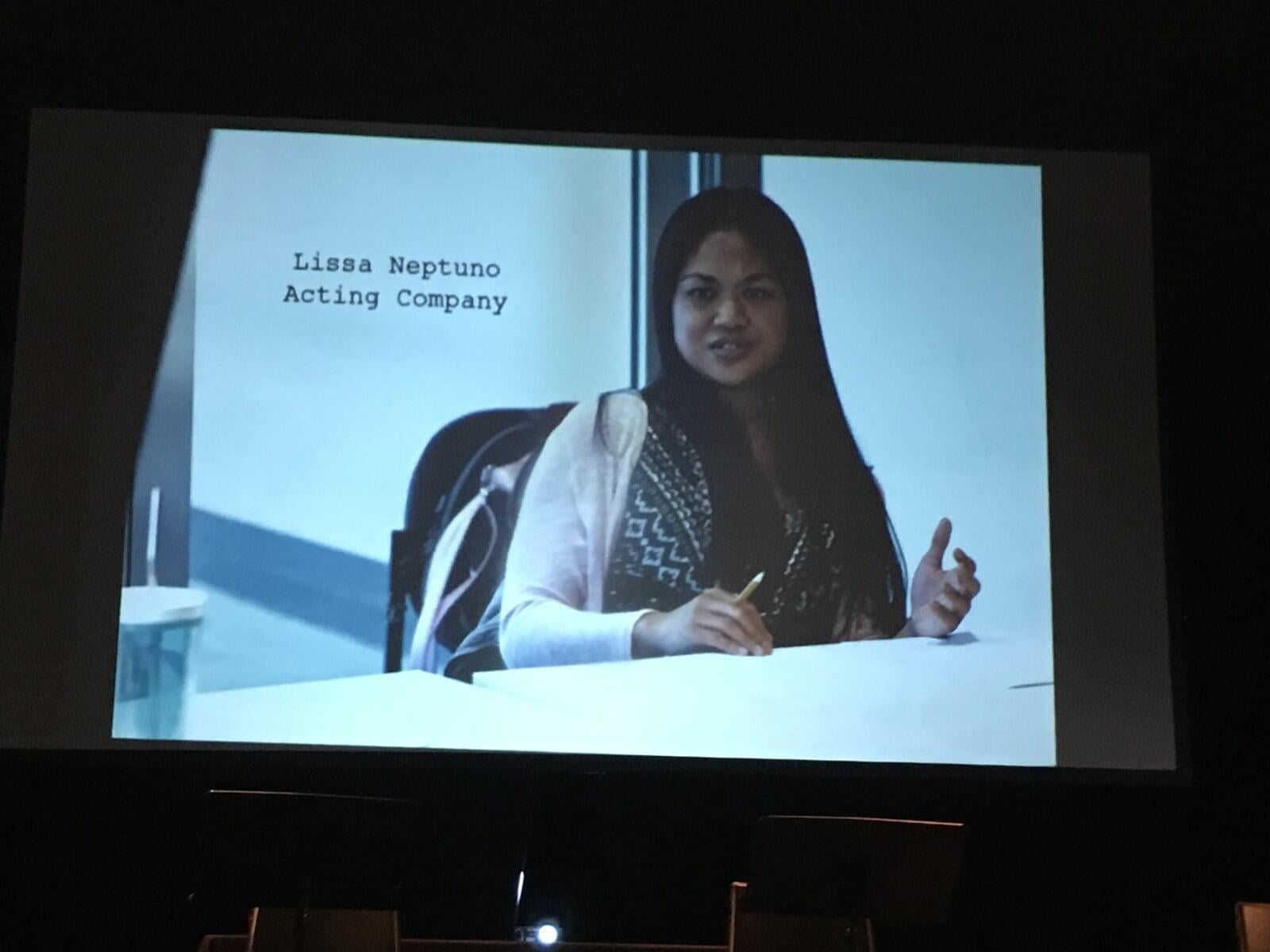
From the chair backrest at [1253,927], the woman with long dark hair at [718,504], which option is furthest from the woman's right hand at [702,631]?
the chair backrest at [1253,927]

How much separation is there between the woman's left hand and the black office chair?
3.28 ft

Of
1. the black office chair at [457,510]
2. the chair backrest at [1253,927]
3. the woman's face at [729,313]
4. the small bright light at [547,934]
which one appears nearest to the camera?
the chair backrest at [1253,927]

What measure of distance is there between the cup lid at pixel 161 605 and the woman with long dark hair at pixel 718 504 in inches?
29.6

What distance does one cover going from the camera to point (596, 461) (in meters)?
3.88

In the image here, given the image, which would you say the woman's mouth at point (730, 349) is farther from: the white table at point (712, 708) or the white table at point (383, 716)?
the white table at point (383, 716)

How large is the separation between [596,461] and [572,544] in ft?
0.73

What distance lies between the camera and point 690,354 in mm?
3959

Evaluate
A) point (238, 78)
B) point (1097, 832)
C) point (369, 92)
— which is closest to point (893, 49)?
point (369, 92)

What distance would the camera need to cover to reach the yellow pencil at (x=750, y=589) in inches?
151

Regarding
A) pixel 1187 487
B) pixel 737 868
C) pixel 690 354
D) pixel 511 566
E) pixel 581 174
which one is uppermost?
pixel 581 174

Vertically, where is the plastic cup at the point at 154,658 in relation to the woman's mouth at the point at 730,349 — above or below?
below

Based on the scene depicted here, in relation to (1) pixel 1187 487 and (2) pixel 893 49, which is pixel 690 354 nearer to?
(2) pixel 893 49

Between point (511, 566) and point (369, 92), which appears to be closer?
point (511, 566)

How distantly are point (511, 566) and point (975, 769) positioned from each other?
4.13 feet
